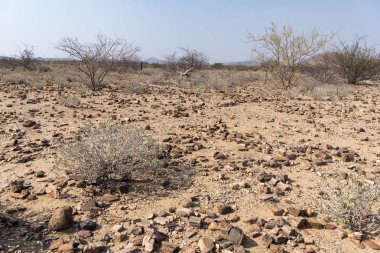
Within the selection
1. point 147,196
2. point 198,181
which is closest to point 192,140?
point 198,181

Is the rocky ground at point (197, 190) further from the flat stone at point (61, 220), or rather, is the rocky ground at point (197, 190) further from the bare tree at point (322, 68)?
the bare tree at point (322, 68)

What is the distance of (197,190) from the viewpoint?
12.8 ft

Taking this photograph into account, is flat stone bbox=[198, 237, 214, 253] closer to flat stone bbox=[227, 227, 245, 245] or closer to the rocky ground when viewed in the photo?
the rocky ground

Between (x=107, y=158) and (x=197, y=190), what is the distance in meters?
1.13

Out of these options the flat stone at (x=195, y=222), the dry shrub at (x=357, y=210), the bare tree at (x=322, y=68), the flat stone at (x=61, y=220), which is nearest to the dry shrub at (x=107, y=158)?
the flat stone at (x=61, y=220)

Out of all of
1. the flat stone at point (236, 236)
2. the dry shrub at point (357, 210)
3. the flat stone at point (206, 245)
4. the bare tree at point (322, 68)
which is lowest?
the flat stone at point (206, 245)

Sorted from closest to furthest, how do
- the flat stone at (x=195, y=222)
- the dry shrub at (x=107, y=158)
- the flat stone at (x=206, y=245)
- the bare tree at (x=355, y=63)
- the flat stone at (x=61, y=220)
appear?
the flat stone at (x=206, y=245) → the flat stone at (x=61, y=220) → the flat stone at (x=195, y=222) → the dry shrub at (x=107, y=158) → the bare tree at (x=355, y=63)

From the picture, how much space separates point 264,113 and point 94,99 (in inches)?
206

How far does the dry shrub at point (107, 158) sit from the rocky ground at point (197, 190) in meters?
0.15

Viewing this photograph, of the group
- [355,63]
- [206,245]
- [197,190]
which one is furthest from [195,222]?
[355,63]

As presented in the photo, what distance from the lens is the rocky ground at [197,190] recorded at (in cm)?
285

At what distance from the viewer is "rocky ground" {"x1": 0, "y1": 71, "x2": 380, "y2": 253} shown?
285 centimetres

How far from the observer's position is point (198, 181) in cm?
416

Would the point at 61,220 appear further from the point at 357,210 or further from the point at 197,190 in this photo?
the point at 357,210
